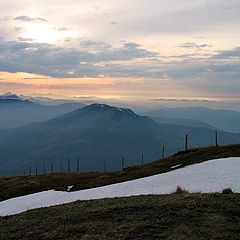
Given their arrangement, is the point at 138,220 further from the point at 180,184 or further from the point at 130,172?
the point at 130,172

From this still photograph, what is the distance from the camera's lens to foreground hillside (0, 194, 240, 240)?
56.9 ft

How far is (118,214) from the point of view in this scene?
21.1 metres

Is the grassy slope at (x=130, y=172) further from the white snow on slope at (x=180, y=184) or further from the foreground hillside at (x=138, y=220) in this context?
the foreground hillside at (x=138, y=220)

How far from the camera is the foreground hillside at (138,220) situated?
56.9 ft

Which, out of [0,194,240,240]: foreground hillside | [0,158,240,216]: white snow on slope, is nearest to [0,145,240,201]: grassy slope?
[0,158,240,216]: white snow on slope

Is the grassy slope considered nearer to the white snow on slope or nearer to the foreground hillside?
the white snow on slope

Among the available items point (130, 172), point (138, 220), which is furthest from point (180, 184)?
point (130, 172)

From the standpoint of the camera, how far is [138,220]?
19.5m

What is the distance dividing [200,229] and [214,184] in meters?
17.2

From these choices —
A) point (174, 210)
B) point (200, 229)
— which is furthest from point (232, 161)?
point (200, 229)

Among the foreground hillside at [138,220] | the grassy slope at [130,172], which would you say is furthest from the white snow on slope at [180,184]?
the grassy slope at [130,172]

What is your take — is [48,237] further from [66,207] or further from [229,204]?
[229,204]

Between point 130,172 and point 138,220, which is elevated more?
Result: point 138,220

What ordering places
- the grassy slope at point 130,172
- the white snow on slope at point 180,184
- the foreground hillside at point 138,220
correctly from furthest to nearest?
the grassy slope at point 130,172
the white snow on slope at point 180,184
the foreground hillside at point 138,220
